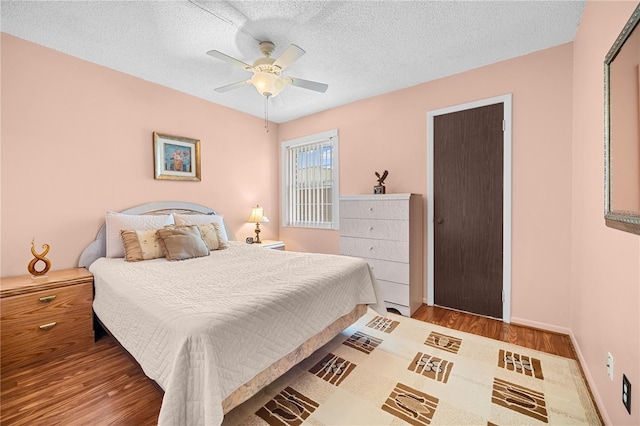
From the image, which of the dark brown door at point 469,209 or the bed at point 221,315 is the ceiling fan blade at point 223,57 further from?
the dark brown door at point 469,209

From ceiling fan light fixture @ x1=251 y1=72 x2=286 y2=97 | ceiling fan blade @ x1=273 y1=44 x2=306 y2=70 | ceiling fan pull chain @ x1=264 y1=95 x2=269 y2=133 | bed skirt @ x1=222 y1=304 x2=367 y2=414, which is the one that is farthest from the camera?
ceiling fan pull chain @ x1=264 y1=95 x2=269 y2=133

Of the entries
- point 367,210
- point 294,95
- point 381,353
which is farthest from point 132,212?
point 381,353

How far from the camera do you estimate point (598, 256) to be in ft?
5.32

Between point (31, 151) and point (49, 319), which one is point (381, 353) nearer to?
point (49, 319)

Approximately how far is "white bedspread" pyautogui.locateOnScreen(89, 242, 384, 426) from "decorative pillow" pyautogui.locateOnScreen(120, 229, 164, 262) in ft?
0.37

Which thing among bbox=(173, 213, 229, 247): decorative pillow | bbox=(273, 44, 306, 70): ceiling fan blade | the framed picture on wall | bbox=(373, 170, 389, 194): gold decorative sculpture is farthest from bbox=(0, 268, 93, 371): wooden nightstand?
bbox=(373, 170, 389, 194): gold decorative sculpture

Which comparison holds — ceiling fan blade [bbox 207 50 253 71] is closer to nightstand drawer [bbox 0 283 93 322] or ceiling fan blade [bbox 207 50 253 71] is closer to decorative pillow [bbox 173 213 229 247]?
decorative pillow [bbox 173 213 229 247]

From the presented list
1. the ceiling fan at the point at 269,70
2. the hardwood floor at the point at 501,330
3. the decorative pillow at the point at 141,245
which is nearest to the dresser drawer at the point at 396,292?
the hardwood floor at the point at 501,330

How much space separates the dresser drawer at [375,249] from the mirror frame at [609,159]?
167 centimetres

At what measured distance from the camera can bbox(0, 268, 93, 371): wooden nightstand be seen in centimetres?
195

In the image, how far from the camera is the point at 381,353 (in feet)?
7.04

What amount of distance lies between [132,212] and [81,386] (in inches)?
68.2

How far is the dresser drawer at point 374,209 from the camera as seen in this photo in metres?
2.92

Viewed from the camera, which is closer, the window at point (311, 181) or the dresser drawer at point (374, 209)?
the dresser drawer at point (374, 209)
